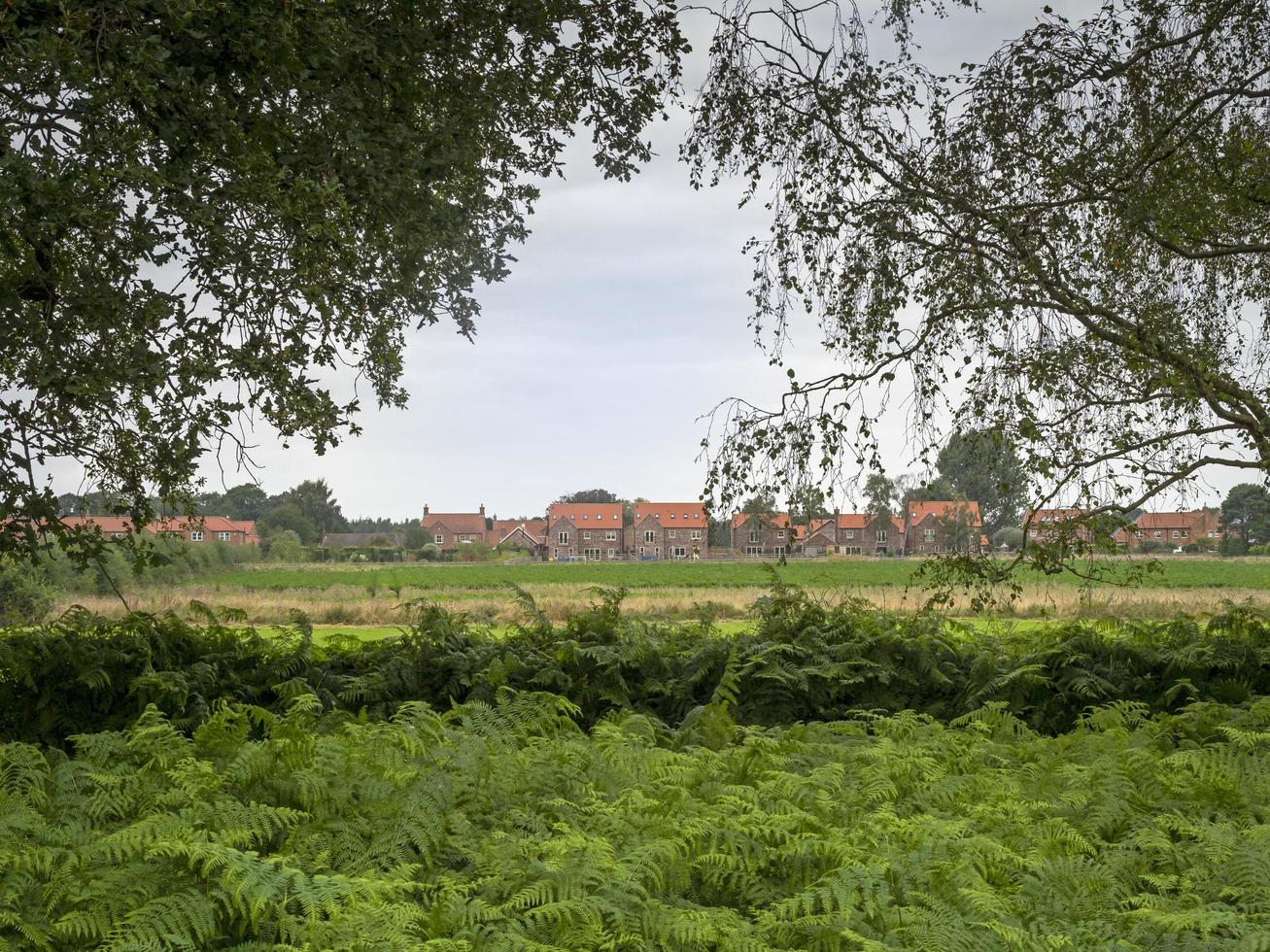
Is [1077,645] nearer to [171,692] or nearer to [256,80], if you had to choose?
[171,692]

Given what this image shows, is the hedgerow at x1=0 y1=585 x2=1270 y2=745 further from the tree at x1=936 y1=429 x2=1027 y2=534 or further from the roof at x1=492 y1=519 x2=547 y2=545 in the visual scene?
the roof at x1=492 y1=519 x2=547 y2=545

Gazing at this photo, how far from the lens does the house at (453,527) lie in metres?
52.6

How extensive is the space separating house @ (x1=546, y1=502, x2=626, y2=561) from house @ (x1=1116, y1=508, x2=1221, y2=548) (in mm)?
40244

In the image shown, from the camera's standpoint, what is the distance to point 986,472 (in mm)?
9711

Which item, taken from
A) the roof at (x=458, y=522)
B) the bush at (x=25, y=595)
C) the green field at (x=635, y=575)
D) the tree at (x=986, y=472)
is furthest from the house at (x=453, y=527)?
the tree at (x=986, y=472)

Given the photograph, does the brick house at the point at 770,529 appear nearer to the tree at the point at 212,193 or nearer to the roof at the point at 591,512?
Result: the tree at the point at 212,193

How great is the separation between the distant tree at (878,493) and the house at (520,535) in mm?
45630

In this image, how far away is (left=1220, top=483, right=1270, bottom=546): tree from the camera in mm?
8789

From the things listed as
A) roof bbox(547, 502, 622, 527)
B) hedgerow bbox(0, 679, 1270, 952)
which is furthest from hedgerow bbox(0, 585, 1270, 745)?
roof bbox(547, 502, 622, 527)

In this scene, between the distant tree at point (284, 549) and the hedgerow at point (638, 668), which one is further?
the distant tree at point (284, 549)

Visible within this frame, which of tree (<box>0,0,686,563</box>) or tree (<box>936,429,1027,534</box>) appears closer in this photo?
tree (<box>0,0,686,563</box>)

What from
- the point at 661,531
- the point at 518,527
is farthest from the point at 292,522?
the point at 661,531

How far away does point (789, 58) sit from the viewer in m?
8.97

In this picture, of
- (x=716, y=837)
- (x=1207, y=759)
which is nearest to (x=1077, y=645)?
(x=1207, y=759)
